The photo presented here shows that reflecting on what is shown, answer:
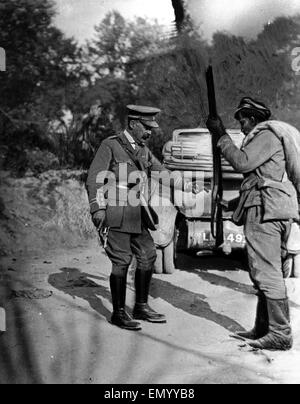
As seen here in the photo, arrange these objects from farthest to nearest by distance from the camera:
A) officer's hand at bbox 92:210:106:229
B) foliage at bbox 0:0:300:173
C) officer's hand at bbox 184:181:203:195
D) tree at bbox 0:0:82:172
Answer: foliage at bbox 0:0:300:173 → tree at bbox 0:0:82:172 → officer's hand at bbox 184:181:203:195 → officer's hand at bbox 92:210:106:229

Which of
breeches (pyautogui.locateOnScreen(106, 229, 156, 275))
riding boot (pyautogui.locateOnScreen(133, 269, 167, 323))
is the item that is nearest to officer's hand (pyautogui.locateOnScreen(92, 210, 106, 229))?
breeches (pyautogui.locateOnScreen(106, 229, 156, 275))

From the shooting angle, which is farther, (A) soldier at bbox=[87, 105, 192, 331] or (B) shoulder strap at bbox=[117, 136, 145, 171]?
Answer: (B) shoulder strap at bbox=[117, 136, 145, 171]

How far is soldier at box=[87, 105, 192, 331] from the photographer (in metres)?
4.39

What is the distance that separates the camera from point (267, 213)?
12.8ft

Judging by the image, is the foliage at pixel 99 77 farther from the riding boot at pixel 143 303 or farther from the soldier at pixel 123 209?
the riding boot at pixel 143 303

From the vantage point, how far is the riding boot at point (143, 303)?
4.63m

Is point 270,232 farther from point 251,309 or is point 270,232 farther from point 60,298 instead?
point 60,298

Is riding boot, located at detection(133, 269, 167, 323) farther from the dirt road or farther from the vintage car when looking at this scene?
the vintage car

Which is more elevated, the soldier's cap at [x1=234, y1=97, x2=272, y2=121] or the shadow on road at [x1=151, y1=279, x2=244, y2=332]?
the soldier's cap at [x1=234, y1=97, x2=272, y2=121]

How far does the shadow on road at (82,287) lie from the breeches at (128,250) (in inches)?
20.6

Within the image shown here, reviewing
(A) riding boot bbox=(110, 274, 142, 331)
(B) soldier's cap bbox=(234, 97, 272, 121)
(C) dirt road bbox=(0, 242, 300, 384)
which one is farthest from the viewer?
(A) riding boot bbox=(110, 274, 142, 331)

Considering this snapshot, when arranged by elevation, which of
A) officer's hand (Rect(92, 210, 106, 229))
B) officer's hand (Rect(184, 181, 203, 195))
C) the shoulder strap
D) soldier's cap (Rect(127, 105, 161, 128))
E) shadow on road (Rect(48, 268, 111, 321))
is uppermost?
soldier's cap (Rect(127, 105, 161, 128))

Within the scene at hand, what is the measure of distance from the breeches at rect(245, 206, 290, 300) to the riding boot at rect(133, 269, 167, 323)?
104cm

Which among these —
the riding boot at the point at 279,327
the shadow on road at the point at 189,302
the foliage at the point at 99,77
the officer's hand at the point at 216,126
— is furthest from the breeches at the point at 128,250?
the foliage at the point at 99,77
